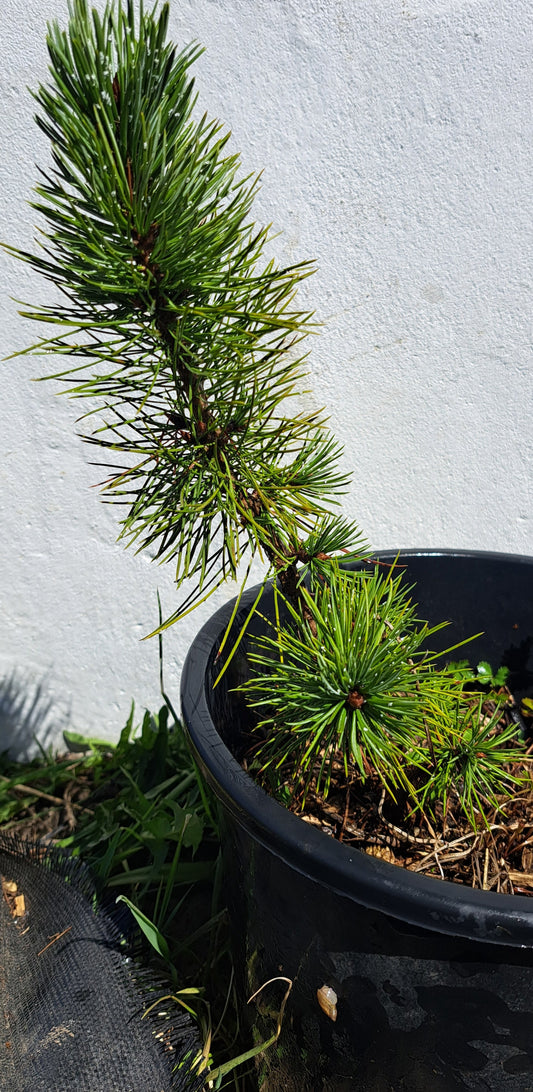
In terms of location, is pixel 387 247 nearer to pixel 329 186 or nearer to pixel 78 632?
pixel 329 186

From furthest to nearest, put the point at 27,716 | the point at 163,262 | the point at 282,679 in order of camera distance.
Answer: the point at 27,716 → the point at 282,679 → the point at 163,262

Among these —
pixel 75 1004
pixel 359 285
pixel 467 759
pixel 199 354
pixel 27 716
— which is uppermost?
pixel 359 285

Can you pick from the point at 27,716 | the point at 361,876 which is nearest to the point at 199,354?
the point at 361,876

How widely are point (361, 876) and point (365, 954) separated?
0.33 feet

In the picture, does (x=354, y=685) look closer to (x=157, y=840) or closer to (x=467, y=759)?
(x=467, y=759)

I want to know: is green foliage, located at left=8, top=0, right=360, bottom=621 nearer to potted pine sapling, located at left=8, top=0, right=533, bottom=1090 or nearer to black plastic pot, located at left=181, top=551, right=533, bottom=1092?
potted pine sapling, located at left=8, top=0, right=533, bottom=1090

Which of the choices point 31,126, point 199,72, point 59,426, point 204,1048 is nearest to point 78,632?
point 59,426

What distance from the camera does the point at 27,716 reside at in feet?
4.78

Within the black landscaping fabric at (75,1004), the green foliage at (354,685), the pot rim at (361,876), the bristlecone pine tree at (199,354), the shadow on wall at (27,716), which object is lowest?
the black landscaping fabric at (75,1004)

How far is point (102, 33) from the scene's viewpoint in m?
0.51

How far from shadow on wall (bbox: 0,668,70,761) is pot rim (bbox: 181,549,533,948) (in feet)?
2.65

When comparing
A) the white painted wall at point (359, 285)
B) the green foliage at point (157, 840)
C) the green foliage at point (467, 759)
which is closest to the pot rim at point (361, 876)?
the green foliage at point (467, 759)

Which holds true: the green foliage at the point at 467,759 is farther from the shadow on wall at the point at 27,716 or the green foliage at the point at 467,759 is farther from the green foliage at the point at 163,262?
the shadow on wall at the point at 27,716

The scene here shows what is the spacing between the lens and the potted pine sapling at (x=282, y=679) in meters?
0.54
